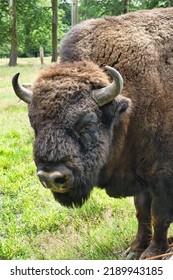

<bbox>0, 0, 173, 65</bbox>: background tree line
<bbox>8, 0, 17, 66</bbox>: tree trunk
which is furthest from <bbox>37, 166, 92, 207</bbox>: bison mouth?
<bbox>8, 0, 17, 66</bbox>: tree trunk

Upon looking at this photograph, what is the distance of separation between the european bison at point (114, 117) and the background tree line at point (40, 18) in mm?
12883

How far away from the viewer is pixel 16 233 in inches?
228

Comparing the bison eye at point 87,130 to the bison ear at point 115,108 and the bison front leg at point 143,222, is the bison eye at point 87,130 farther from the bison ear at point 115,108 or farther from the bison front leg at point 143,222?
the bison front leg at point 143,222

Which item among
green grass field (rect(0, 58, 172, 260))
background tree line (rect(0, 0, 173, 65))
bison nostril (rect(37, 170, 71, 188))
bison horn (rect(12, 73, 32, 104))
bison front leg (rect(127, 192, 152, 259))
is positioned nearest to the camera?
bison nostril (rect(37, 170, 71, 188))

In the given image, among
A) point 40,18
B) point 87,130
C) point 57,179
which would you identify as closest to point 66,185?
point 57,179

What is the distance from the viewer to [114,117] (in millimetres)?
4277

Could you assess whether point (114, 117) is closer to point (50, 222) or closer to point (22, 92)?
point (22, 92)

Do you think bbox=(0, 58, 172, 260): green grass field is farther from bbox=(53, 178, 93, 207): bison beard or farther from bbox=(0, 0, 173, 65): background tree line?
bbox=(0, 0, 173, 65): background tree line

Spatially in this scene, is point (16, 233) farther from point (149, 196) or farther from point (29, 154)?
point (29, 154)

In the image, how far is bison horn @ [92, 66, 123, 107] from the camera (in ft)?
13.3

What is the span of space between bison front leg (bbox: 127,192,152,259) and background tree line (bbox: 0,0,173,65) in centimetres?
1312

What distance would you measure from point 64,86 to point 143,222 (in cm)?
198

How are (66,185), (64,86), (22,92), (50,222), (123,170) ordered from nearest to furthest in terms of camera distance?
(66,185) → (64,86) → (22,92) → (123,170) → (50,222)
